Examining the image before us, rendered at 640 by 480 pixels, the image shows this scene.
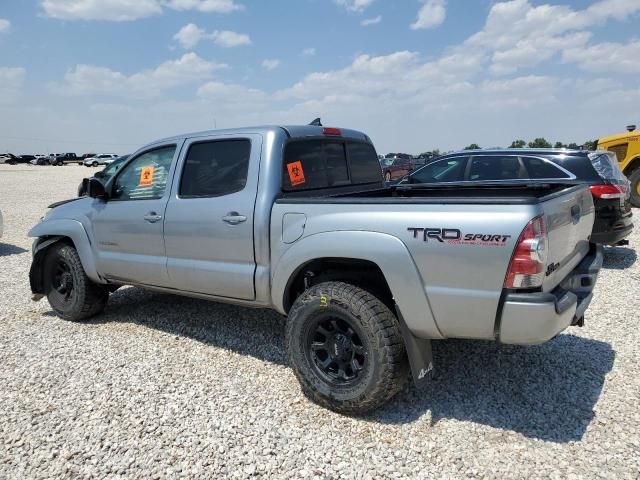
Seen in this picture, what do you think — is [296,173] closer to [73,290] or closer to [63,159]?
[73,290]

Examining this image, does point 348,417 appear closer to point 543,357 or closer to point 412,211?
point 412,211

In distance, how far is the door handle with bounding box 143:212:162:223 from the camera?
4.20 metres

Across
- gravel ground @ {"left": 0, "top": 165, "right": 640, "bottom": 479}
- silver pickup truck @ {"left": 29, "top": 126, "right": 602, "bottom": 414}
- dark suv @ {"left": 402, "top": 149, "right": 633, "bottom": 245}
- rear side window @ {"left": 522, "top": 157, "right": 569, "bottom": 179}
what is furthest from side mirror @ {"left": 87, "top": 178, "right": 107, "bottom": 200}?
rear side window @ {"left": 522, "top": 157, "right": 569, "bottom": 179}

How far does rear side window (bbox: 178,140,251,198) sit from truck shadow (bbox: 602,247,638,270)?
5.43 meters

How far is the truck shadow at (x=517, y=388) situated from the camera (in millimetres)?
3081

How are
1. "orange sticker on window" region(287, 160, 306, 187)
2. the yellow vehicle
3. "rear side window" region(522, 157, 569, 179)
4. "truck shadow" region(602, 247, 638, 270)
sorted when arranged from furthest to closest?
the yellow vehicle → "truck shadow" region(602, 247, 638, 270) → "rear side window" region(522, 157, 569, 179) → "orange sticker on window" region(287, 160, 306, 187)

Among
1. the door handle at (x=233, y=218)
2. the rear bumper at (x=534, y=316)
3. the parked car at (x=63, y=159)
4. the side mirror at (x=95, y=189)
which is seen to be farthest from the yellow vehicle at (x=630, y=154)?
the parked car at (x=63, y=159)

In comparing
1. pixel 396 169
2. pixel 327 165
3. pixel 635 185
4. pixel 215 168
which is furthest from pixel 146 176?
pixel 396 169

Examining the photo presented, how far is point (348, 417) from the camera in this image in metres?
3.18

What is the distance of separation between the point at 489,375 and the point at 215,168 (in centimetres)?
270

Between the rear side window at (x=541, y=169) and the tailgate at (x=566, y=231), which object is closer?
the tailgate at (x=566, y=231)

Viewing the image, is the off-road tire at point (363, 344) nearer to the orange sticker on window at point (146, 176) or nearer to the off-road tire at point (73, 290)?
the orange sticker on window at point (146, 176)

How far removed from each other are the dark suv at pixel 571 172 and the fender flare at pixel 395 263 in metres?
4.86

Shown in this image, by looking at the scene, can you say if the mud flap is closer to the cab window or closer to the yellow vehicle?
the cab window
